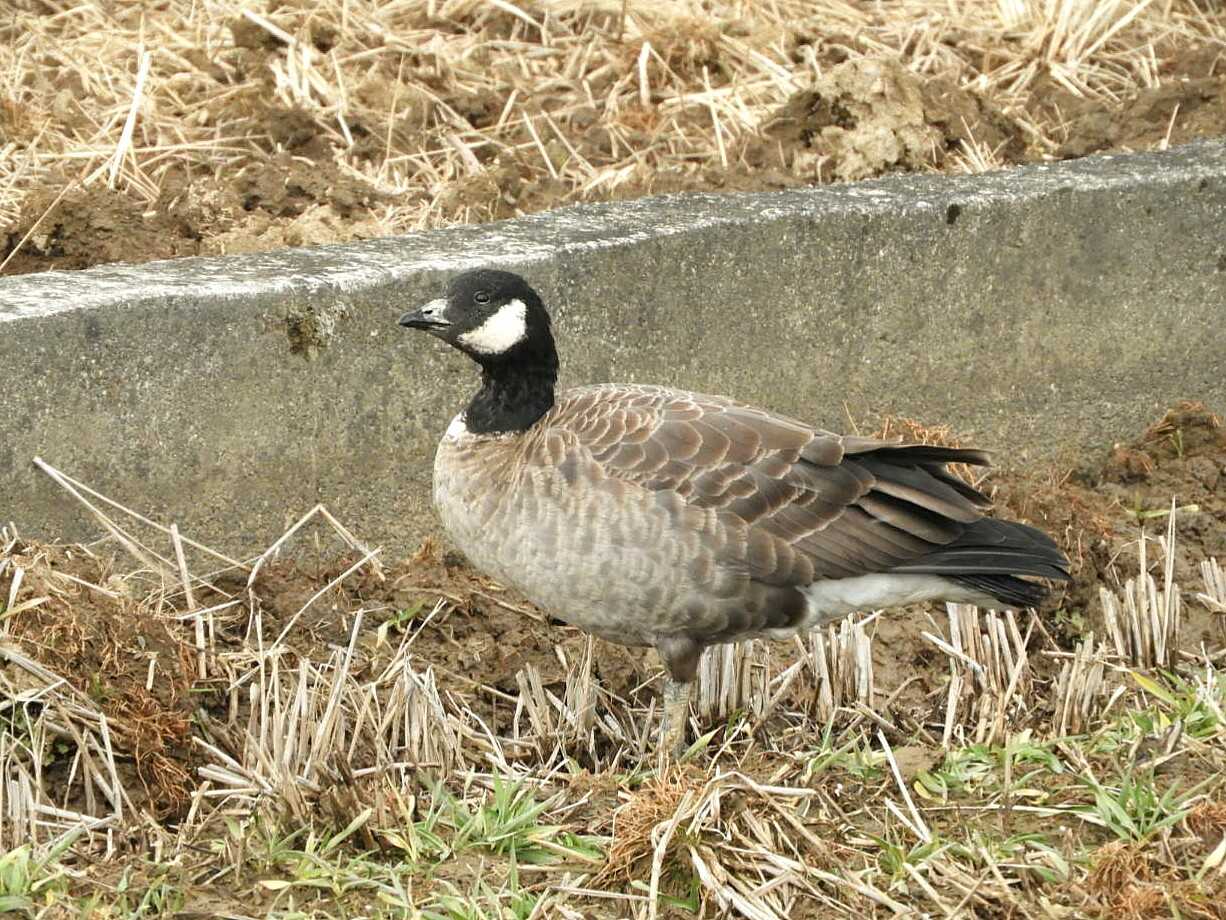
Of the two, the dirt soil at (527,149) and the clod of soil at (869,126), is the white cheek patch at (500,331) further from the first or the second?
the clod of soil at (869,126)

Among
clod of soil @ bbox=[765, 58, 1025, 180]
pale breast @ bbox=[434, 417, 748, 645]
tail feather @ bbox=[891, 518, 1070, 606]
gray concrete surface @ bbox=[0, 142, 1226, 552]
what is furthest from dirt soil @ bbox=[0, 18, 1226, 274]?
tail feather @ bbox=[891, 518, 1070, 606]

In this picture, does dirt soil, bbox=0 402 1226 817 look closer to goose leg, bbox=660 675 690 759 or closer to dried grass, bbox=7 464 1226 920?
dried grass, bbox=7 464 1226 920

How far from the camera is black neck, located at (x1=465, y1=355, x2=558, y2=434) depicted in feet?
16.8

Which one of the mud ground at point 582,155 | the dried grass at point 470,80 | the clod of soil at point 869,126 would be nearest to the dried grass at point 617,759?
the mud ground at point 582,155

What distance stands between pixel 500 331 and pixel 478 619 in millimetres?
942

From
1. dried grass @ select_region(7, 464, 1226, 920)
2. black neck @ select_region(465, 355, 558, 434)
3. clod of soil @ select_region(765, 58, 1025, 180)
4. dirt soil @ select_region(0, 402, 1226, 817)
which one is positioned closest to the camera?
dried grass @ select_region(7, 464, 1226, 920)

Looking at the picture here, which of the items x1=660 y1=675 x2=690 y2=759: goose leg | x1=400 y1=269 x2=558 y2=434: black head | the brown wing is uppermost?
x1=400 y1=269 x2=558 y2=434: black head

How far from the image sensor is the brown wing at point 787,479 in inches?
190

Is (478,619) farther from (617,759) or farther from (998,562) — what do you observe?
(998,562)

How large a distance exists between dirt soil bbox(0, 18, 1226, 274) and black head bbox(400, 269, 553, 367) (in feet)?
4.59

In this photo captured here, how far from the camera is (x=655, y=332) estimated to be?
5.88 meters

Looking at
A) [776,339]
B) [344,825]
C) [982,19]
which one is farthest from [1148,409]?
[344,825]

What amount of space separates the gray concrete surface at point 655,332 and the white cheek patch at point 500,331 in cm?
52

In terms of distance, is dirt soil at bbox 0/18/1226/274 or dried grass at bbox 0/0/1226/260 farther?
dried grass at bbox 0/0/1226/260
